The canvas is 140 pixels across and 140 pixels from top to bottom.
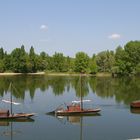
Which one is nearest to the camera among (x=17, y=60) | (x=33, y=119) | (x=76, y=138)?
(x=76, y=138)

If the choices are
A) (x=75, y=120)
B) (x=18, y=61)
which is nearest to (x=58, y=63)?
(x=18, y=61)

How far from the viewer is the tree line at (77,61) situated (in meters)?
154

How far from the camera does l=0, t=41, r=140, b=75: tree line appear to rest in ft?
505

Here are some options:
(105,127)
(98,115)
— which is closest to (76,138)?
(105,127)

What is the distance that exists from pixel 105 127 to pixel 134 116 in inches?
350

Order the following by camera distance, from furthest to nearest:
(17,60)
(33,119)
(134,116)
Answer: (17,60), (134,116), (33,119)

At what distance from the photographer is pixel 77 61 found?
170 metres

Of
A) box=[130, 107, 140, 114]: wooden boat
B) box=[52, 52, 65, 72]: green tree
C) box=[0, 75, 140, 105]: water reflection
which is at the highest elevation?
box=[52, 52, 65, 72]: green tree

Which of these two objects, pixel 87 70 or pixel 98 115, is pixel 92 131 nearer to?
pixel 98 115

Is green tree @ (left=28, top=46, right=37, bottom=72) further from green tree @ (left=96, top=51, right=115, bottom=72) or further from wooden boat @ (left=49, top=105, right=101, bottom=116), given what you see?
wooden boat @ (left=49, top=105, right=101, bottom=116)

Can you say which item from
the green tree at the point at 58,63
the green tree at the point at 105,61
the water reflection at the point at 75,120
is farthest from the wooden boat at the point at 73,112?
the green tree at the point at 58,63

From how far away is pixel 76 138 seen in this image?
1490 inches

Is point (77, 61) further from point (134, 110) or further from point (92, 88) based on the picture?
point (134, 110)

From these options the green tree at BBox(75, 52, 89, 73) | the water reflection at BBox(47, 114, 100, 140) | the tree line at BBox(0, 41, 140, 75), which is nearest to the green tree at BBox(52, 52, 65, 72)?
the tree line at BBox(0, 41, 140, 75)
